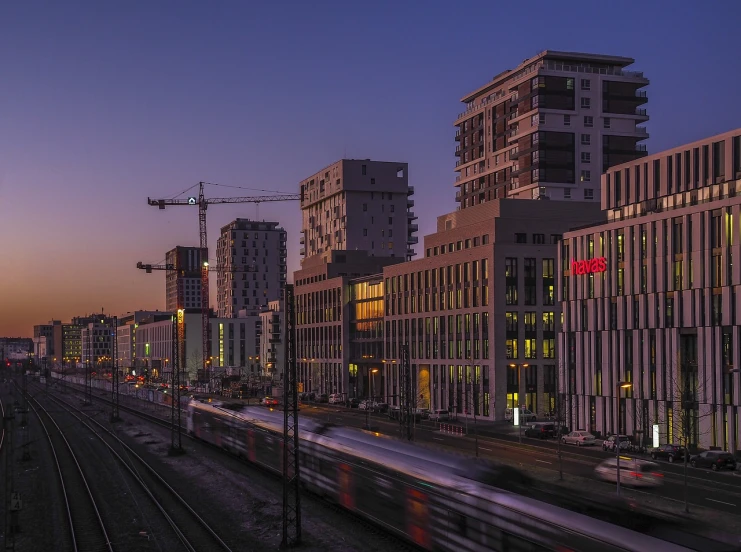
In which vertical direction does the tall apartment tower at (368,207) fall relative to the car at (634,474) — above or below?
above

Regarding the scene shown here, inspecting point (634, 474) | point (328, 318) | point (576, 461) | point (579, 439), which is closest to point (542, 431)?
point (579, 439)

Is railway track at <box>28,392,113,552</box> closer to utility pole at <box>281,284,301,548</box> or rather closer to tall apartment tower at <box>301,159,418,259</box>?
utility pole at <box>281,284,301,548</box>

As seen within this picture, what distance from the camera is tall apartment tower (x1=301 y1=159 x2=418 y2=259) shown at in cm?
17712

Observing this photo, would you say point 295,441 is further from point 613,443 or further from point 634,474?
point 613,443

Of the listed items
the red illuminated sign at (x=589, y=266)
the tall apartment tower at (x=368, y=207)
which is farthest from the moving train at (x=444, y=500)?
the tall apartment tower at (x=368, y=207)

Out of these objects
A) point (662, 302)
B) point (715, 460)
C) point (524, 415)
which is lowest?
point (524, 415)

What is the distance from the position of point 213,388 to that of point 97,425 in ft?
238

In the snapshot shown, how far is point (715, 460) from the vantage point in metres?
55.9

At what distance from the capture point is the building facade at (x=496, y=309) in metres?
94.7

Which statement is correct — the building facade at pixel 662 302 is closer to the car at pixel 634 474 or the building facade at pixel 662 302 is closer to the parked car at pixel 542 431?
the parked car at pixel 542 431

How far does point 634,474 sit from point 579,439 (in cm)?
2328

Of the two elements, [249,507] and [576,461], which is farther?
[576,461]

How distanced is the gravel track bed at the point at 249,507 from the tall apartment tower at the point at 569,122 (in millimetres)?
76781

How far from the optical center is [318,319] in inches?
5792
